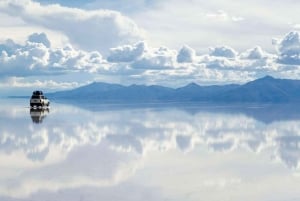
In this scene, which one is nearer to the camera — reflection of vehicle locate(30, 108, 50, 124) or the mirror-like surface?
the mirror-like surface

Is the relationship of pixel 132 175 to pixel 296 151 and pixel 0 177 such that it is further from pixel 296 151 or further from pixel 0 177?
pixel 296 151

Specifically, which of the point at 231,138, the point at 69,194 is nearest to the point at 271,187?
the point at 69,194

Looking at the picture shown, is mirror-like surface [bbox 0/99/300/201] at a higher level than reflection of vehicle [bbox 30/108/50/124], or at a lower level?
higher

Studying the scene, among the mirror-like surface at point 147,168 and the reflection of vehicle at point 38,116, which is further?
the reflection of vehicle at point 38,116

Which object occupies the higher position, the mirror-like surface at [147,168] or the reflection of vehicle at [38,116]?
the mirror-like surface at [147,168]

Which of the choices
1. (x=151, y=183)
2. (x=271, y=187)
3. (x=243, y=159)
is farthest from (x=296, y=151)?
(x=151, y=183)

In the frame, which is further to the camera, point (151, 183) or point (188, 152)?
point (188, 152)

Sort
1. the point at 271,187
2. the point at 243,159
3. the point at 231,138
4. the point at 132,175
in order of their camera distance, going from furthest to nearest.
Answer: the point at 231,138 < the point at 243,159 < the point at 132,175 < the point at 271,187

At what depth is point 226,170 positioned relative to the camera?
106 ft

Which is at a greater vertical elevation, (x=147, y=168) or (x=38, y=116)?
(x=147, y=168)

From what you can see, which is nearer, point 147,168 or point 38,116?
point 147,168

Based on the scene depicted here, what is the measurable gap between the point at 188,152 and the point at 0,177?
1878 cm

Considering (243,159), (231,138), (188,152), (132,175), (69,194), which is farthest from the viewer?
(231,138)

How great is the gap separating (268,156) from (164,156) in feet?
29.8
